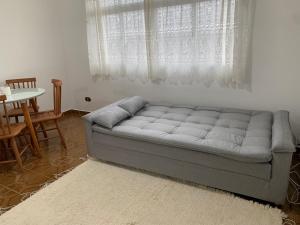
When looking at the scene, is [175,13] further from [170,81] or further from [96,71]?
[96,71]

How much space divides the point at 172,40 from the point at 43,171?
2215 mm

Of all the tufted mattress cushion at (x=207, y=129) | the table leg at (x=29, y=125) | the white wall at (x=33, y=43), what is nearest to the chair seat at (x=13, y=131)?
the table leg at (x=29, y=125)

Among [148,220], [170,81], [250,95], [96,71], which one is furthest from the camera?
[96,71]

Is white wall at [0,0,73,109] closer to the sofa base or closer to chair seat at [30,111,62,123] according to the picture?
chair seat at [30,111,62,123]

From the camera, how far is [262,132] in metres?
2.19

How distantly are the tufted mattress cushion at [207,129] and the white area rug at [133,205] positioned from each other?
15.6 inches

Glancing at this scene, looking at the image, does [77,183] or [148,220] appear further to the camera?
[77,183]

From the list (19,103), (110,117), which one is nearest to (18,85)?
(19,103)

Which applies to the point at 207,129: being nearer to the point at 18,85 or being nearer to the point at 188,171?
the point at 188,171

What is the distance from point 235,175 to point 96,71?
2741 millimetres

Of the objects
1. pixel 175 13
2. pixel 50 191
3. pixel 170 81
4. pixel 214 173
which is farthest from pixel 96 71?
pixel 214 173

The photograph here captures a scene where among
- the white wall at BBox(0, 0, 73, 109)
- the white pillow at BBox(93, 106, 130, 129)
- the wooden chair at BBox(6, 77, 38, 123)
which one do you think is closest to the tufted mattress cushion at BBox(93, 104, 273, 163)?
the white pillow at BBox(93, 106, 130, 129)

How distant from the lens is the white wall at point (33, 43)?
11.3 feet

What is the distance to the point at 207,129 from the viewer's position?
2.40 meters
